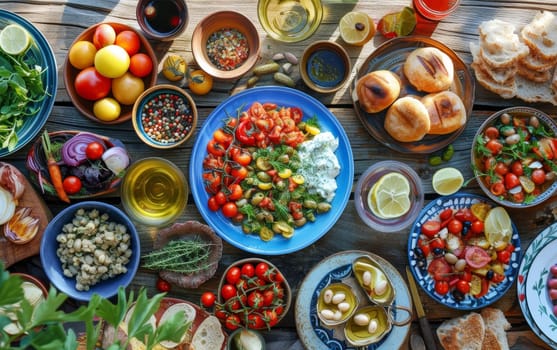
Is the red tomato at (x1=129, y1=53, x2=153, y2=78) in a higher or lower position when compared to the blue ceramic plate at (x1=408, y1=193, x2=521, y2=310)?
higher

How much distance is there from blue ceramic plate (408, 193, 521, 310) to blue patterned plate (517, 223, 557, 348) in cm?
5

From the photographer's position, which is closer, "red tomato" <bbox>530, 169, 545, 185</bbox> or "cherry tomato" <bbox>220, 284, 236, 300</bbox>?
"cherry tomato" <bbox>220, 284, 236, 300</bbox>

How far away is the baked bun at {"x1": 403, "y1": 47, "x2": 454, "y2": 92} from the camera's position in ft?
8.36

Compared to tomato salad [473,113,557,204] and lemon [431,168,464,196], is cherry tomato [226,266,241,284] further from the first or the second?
tomato salad [473,113,557,204]

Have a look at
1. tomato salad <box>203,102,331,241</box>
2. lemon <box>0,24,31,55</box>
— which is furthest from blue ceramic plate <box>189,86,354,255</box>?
lemon <box>0,24,31,55</box>

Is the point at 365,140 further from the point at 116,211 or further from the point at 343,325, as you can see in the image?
the point at 116,211

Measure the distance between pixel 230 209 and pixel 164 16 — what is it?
0.96 m

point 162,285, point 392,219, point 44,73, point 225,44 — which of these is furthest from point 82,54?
point 392,219

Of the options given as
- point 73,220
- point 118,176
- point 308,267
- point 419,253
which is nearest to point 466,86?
point 419,253

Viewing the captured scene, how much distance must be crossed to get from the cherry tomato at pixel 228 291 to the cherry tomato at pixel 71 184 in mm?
797

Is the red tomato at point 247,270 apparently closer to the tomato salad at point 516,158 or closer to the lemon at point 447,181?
the lemon at point 447,181

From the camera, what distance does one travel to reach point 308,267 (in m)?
2.68

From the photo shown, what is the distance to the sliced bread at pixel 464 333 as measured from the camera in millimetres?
2576

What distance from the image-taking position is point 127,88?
2.50 m
